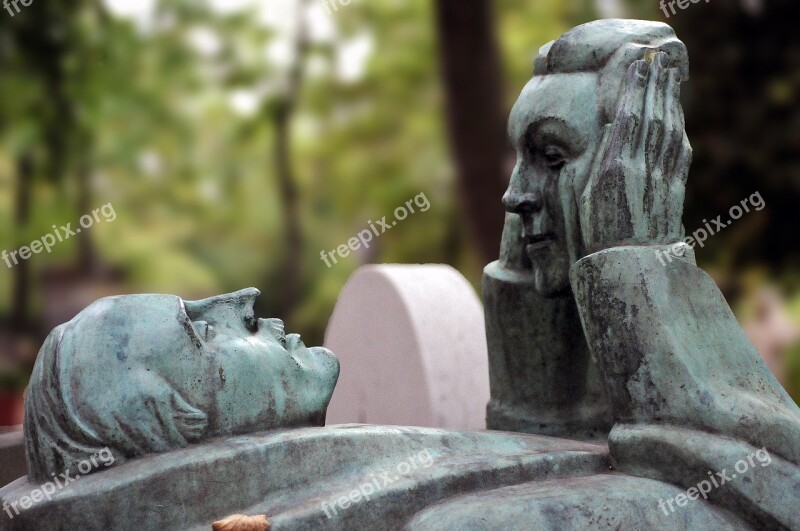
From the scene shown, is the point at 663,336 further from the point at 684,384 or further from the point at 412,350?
the point at 412,350

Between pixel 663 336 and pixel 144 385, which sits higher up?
pixel 144 385

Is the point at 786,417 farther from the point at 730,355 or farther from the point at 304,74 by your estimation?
the point at 304,74

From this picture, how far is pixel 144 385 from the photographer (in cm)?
217

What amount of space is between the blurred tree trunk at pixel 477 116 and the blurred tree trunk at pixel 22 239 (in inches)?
136

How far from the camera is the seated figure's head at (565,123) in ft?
8.28

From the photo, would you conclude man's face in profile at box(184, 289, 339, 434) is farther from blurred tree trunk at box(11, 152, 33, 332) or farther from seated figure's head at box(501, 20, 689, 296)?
blurred tree trunk at box(11, 152, 33, 332)

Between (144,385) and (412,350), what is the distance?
A: 1.66m

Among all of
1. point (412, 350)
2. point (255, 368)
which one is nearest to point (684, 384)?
point (255, 368)

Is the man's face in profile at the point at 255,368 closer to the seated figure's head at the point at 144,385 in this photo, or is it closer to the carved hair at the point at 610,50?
the seated figure's head at the point at 144,385

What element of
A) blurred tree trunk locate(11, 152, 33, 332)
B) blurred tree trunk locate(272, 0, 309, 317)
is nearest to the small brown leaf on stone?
blurred tree trunk locate(11, 152, 33, 332)

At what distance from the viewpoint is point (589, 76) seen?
257 centimetres

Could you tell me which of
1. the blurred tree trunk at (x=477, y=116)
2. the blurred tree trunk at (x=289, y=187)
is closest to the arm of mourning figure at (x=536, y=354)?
the blurred tree trunk at (x=477, y=116)

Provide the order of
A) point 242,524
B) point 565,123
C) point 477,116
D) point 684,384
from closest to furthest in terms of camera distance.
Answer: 1. point 242,524
2. point 684,384
3. point 565,123
4. point 477,116

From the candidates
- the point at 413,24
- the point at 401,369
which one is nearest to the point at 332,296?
the point at 413,24
